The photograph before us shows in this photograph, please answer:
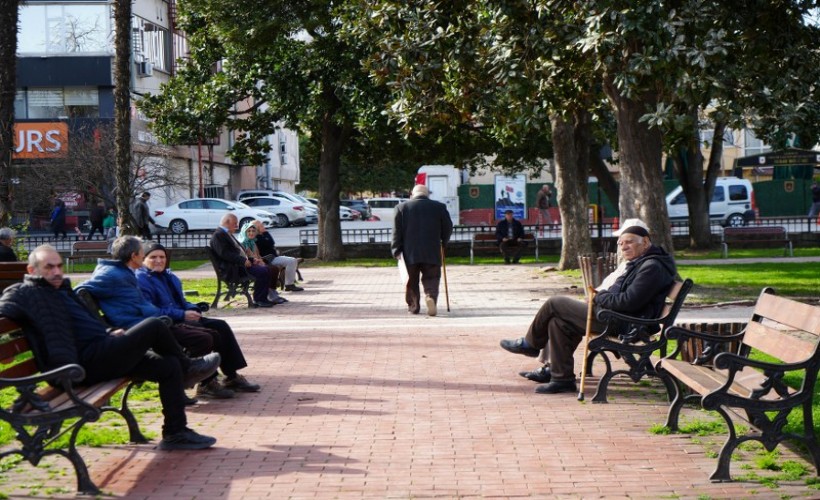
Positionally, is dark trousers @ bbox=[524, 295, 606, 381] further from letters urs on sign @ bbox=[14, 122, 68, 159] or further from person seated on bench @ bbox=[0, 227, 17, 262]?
letters urs on sign @ bbox=[14, 122, 68, 159]

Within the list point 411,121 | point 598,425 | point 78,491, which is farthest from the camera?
point 411,121

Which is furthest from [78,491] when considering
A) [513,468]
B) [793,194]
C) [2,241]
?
[793,194]

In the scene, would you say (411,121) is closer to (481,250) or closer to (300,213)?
(481,250)

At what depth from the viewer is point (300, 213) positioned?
178 feet

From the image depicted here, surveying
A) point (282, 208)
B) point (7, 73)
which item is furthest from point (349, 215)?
point (7, 73)

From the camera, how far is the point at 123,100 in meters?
19.0

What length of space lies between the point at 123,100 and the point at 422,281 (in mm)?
6580

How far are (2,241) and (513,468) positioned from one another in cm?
1054

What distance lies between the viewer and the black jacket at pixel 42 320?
6.41 meters

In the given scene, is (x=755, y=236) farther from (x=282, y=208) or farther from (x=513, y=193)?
(x=282, y=208)

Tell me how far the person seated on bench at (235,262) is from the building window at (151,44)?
33573 millimetres

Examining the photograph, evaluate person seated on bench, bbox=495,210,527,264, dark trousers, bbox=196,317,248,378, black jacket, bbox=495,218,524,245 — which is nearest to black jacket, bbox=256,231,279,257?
person seated on bench, bbox=495,210,527,264

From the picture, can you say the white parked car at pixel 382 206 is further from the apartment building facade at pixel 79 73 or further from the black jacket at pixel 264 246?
the black jacket at pixel 264 246

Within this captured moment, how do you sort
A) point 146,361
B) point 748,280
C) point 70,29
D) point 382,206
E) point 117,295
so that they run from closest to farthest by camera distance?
point 146,361 → point 117,295 → point 748,280 → point 70,29 → point 382,206
